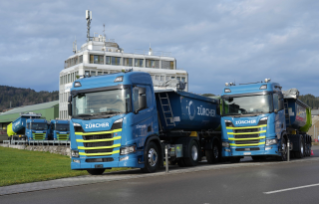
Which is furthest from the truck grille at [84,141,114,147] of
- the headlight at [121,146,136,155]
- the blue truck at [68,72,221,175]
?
the headlight at [121,146,136,155]

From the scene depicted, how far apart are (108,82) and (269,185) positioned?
661 centimetres

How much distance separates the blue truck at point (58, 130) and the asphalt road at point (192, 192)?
1532 inches

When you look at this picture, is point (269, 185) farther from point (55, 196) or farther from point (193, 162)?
point (193, 162)

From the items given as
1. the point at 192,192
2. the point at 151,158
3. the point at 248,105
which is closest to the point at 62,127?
the point at 248,105

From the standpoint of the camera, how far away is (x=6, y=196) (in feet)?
33.2

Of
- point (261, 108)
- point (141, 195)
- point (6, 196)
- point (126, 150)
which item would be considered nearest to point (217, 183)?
point (141, 195)

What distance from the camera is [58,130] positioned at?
50219 mm

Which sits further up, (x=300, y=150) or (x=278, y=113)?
(x=278, y=113)

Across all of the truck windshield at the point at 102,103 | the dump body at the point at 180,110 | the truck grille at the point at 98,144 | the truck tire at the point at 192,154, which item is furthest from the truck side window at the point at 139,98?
the truck tire at the point at 192,154

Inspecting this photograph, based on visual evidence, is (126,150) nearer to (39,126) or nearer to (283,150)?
(283,150)

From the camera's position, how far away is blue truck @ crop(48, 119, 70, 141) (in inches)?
1966

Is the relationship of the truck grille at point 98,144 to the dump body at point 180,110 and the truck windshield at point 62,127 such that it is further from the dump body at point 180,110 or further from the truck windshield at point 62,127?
the truck windshield at point 62,127

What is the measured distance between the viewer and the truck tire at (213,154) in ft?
67.2

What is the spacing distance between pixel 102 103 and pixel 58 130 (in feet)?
123
